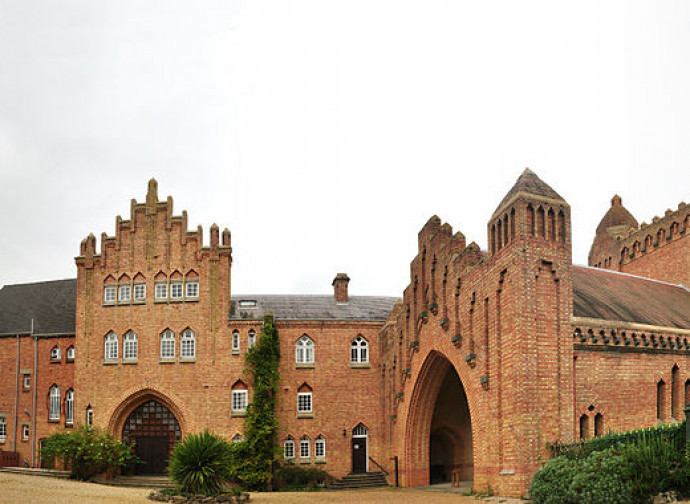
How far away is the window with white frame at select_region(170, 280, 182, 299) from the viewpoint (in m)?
37.6

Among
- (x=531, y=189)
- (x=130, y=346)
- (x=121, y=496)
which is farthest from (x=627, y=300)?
(x=130, y=346)

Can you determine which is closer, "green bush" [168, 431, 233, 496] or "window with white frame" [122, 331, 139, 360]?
"green bush" [168, 431, 233, 496]

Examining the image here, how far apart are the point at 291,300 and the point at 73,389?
12.8m

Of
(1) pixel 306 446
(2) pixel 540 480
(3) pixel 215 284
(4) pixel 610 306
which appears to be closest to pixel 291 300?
(3) pixel 215 284

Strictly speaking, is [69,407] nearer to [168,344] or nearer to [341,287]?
[168,344]

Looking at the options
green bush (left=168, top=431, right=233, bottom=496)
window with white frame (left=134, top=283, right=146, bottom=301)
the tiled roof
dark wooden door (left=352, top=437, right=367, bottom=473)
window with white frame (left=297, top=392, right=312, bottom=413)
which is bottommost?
dark wooden door (left=352, top=437, right=367, bottom=473)

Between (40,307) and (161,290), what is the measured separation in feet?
32.0

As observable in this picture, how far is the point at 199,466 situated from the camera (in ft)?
78.4

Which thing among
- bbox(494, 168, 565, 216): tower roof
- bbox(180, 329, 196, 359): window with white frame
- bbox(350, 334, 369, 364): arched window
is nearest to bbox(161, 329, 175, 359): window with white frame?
bbox(180, 329, 196, 359): window with white frame

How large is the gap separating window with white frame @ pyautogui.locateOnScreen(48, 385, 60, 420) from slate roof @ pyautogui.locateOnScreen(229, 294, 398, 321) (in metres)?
10.8

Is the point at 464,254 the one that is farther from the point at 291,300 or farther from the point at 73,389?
the point at 73,389

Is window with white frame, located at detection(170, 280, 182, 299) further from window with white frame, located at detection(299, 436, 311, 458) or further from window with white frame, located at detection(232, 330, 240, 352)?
window with white frame, located at detection(299, 436, 311, 458)

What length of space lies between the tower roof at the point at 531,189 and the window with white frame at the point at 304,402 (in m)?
19.5

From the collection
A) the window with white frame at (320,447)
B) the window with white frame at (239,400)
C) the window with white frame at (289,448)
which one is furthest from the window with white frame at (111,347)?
the window with white frame at (320,447)
